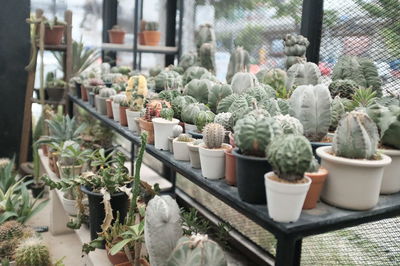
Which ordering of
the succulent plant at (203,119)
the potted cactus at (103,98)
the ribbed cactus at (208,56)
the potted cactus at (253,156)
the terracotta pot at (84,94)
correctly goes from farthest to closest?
the terracotta pot at (84,94)
the ribbed cactus at (208,56)
the potted cactus at (103,98)
the succulent plant at (203,119)
the potted cactus at (253,156)

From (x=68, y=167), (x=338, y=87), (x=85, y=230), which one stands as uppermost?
(x=338, y=87)

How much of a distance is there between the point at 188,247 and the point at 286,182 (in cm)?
39

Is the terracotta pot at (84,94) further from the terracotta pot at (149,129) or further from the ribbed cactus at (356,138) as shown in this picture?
the ribbed cactus at (356,138)

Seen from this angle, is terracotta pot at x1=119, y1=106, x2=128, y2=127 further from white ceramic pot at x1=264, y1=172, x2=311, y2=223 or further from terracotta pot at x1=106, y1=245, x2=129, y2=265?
white ceramic pot at x1=264, y1=172, x2=311, y2=223

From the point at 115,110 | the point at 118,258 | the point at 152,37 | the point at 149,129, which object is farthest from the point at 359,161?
the point at 152,37

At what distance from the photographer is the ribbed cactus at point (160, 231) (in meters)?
1.39

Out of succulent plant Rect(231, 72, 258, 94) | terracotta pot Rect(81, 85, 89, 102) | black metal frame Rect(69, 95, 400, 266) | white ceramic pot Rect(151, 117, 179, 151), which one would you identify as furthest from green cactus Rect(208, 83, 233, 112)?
terracotta pot Rect(81, 85, 89, 102)

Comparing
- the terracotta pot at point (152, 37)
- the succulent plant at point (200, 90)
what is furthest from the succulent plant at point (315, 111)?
the terracotta pot at point (152, 37)

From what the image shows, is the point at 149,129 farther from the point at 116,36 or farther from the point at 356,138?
the point at 116,36

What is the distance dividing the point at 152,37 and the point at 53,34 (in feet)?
2.89

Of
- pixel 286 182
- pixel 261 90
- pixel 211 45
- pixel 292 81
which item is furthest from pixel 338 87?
pixel 211 45

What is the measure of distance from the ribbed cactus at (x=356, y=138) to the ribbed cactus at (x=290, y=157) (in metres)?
0.18

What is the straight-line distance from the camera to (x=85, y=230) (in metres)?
2.23

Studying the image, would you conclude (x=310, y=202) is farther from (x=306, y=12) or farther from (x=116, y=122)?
(x=116, y=122)
